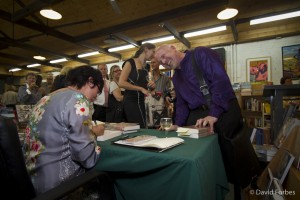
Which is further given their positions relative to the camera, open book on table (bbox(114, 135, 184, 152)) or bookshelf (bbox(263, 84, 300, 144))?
bookshelf (bbox(263, 84, 300, 144))

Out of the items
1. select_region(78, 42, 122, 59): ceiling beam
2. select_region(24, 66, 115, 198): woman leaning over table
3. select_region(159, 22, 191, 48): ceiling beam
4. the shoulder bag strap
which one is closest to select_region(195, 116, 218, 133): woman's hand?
the shoulder bag strap

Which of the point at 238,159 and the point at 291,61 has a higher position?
the point at 291,61

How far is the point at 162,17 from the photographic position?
4473mm

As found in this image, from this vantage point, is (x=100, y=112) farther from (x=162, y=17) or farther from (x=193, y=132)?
(x=162, y=17)

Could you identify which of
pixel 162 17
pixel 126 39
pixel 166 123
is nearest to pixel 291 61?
pixel 162 17

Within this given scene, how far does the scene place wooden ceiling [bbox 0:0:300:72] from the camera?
420cm

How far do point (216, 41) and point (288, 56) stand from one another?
6.46 ft

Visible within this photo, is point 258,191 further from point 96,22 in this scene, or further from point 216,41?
point 216,41

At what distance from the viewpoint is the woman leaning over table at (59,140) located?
92 centimetres

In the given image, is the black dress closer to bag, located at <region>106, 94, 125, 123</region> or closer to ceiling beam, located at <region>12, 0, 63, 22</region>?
bag, located at <region>106, 94, 125, 123</region>

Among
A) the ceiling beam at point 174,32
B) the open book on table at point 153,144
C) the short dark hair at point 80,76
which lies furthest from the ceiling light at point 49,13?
the open book on table at point 153,144

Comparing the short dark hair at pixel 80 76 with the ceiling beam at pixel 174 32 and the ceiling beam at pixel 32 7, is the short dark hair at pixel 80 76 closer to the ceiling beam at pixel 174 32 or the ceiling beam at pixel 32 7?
the ceiling beam at pixel 32 7

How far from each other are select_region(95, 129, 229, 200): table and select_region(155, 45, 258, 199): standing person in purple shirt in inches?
13.0

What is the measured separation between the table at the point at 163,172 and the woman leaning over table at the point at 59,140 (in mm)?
120
